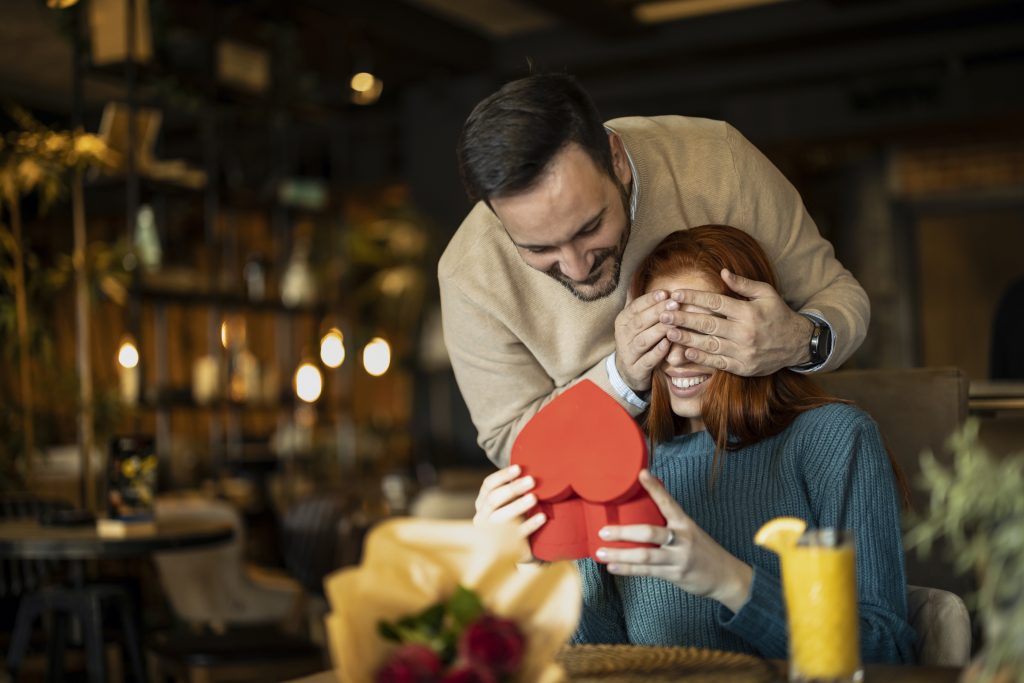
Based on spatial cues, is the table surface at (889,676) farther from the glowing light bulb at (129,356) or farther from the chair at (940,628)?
the glowing light bulb at (129,356)

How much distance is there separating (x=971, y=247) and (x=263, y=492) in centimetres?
508

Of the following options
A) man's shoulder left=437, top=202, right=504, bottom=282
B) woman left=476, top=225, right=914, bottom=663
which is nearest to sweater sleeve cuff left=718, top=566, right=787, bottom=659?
woman left=476, top=225, right=914, bottom=663

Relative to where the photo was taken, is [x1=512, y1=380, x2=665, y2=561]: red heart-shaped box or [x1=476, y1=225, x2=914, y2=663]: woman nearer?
[x1=512, y1=380, x2=665, y2=561]: red heart-shaped box

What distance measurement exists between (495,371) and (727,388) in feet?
1.59

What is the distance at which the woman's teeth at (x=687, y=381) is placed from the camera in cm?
177

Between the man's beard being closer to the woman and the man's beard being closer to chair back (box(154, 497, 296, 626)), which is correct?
the woman

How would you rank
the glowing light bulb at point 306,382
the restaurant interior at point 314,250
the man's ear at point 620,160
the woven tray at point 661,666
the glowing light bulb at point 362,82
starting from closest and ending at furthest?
1. the woven tray at point 661,666
2. the man's ear at point 620,160
3. the restaurant interior at point 314,250
4. the glowing light bulb at point 306,382
5. the glowing light bulb at point 362,82

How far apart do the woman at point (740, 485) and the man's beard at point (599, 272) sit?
0.15 ft

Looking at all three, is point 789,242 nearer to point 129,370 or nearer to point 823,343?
point 823,343

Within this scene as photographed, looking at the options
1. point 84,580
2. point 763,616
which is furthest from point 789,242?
point 84,580

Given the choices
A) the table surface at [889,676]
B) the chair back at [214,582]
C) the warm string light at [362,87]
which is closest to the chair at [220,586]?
the chair back at [214,582]

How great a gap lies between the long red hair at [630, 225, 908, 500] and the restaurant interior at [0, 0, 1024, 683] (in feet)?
1.18

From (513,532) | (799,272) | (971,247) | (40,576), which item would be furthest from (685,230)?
(971,247)

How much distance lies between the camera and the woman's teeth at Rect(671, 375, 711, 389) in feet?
5.80
